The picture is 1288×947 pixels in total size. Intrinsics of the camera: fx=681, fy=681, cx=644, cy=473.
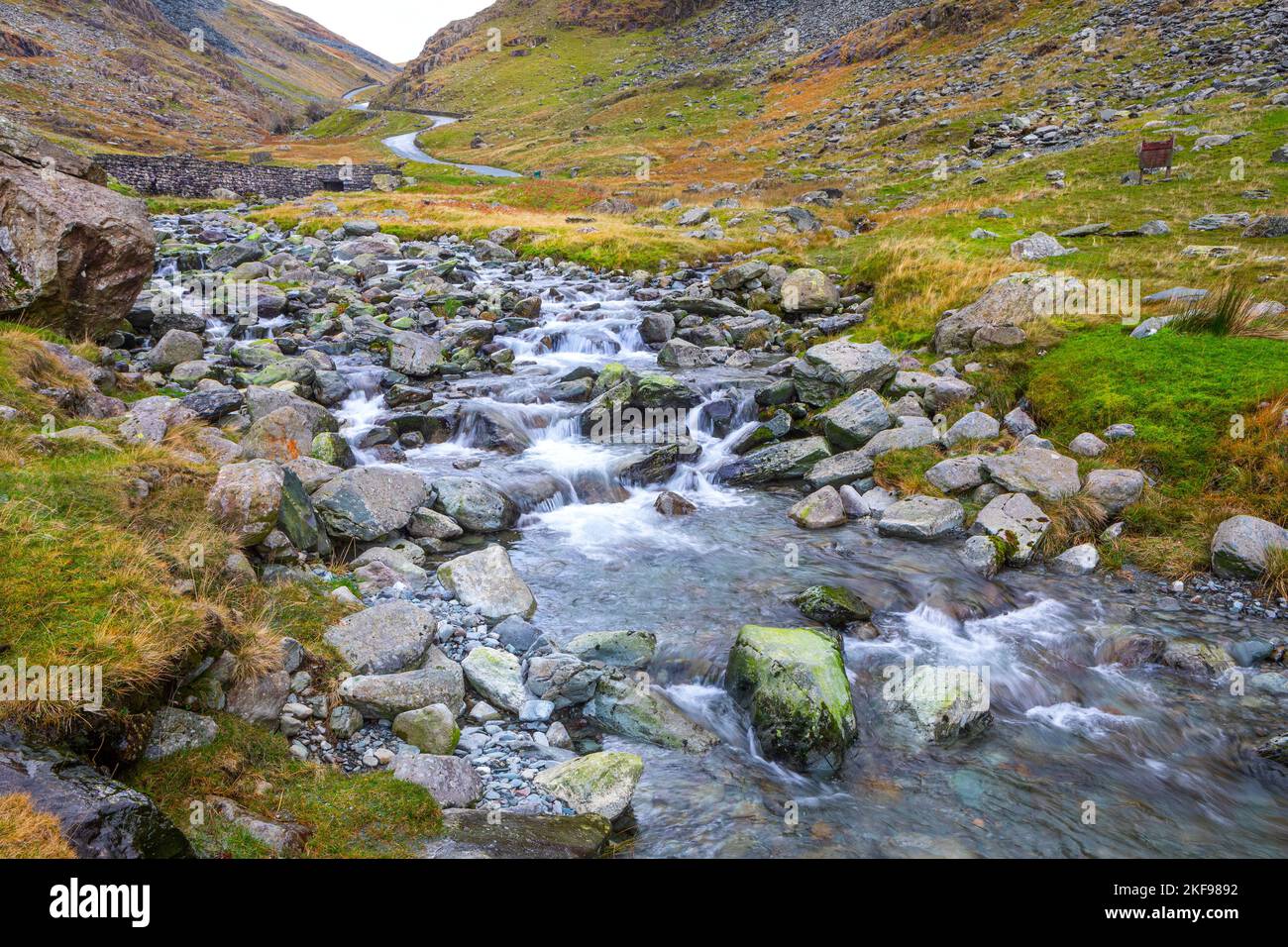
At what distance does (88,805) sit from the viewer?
12.7 ft

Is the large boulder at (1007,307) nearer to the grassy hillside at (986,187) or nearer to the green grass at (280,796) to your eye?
the grassy hillside at (986,187)

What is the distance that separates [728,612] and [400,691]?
4690mm

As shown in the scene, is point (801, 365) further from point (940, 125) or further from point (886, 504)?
point (940, 125)

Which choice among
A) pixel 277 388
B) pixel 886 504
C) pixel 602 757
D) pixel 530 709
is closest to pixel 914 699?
pixel 602 757

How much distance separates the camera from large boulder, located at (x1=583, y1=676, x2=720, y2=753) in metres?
7.18

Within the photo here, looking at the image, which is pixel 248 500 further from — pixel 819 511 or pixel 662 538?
pixel 819 511

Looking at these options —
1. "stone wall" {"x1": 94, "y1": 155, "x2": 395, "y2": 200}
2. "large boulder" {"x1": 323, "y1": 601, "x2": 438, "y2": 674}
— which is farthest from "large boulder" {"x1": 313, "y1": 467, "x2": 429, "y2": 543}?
"stone wall" {"x1": 94, "y1": 155, "x2": 395, "y2": 200}

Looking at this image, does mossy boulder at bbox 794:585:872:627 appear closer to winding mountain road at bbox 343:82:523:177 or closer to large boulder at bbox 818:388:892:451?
large boulder at bbox 818:388:892:451

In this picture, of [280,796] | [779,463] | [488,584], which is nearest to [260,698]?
[280,796]

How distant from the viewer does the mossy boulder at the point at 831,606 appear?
30.6ft

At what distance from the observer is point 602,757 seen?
6270 mm

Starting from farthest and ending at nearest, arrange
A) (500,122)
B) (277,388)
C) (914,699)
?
(500,122) → (277,388) → (914,699)
